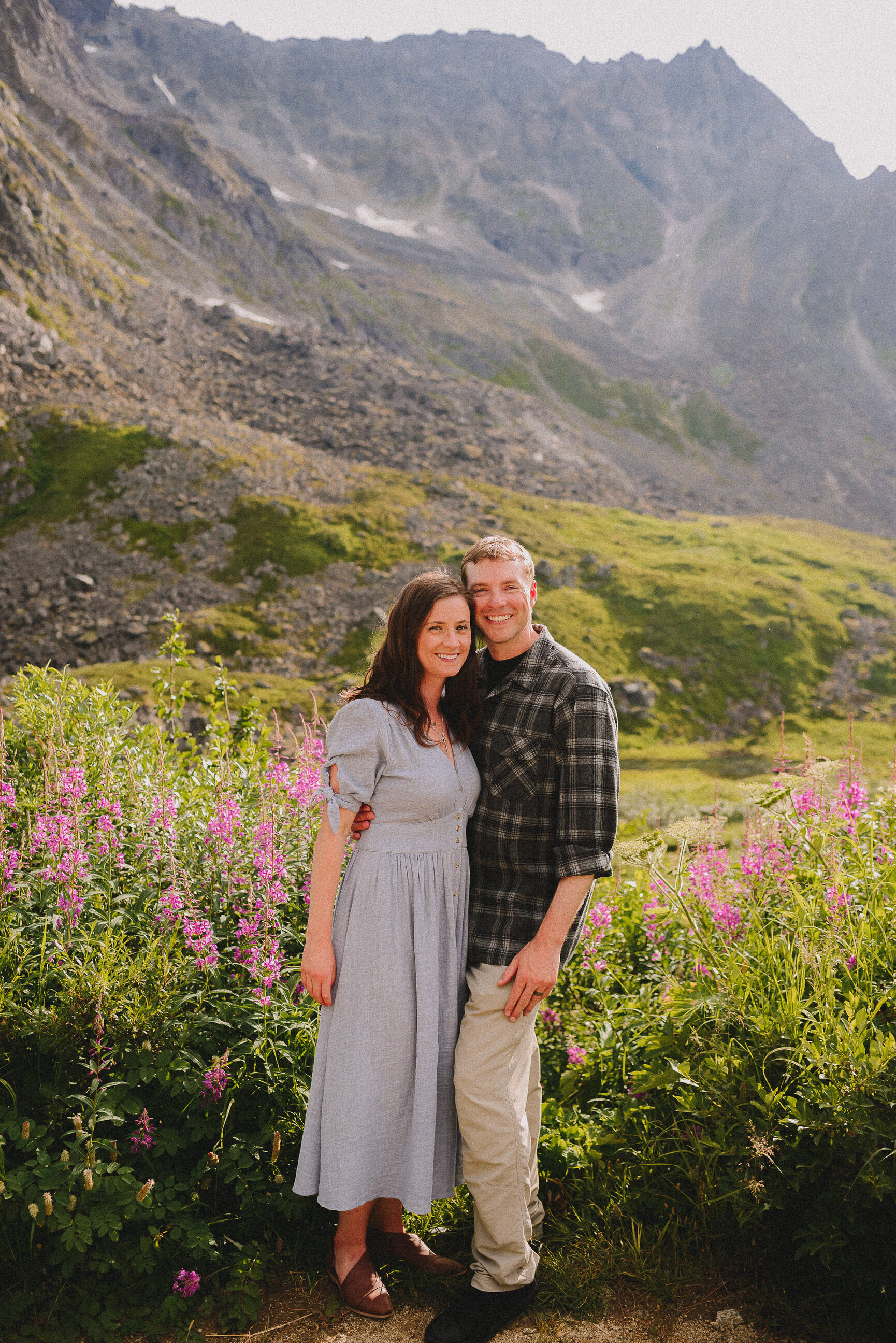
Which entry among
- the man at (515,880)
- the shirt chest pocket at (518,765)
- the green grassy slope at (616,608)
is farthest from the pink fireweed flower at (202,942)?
the green grassy slope at (616,608)

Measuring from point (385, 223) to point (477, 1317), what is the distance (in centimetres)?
19026

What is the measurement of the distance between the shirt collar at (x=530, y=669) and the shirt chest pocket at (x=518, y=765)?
0.27 metres

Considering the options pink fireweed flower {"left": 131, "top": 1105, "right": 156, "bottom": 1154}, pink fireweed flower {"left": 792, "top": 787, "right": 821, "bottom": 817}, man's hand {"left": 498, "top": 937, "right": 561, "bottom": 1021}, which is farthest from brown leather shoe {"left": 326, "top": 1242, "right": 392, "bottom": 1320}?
pink fireweed flower {"left": 792, "top": 787, "right": 821, "bottom": 817}

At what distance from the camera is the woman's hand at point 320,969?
3902 mm

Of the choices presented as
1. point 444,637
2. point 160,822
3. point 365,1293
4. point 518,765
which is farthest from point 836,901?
point 160,822

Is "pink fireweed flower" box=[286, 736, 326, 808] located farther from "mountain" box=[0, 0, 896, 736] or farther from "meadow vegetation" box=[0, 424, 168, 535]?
"meadow vegetation" box=[0, 424, 168, 535]

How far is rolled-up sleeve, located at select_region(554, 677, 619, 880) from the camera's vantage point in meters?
3.88

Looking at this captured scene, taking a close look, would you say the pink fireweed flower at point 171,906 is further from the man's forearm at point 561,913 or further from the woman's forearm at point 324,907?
the man's forearm at point 561,913

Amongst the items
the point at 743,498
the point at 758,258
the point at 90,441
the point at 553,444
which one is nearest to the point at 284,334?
the point at 553,444

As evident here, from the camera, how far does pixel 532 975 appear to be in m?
3.84

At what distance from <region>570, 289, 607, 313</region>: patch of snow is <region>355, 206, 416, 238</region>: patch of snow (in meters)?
36.3

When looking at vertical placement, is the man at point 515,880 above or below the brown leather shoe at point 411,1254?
above

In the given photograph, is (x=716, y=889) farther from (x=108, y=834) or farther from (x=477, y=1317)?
(x=108, y=834)

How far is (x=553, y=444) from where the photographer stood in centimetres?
7219
